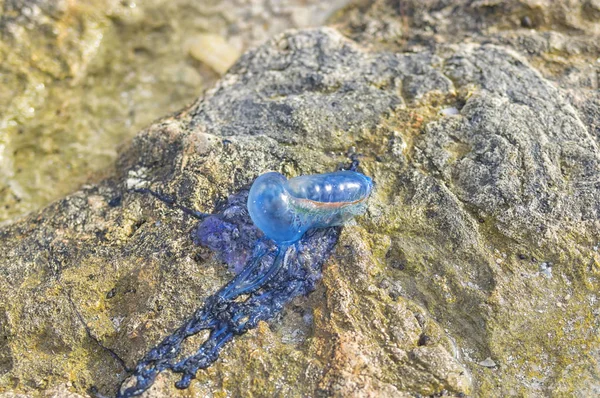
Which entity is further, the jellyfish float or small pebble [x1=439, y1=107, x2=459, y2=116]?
small pebble [x1=439, y1=107, x2=459, y2=116]

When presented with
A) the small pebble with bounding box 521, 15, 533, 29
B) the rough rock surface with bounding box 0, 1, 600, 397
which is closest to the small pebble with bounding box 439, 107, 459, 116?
the rough rock surface with bounding box 0, 1, 600, 397

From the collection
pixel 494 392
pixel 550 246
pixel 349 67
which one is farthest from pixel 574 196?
pixel 349 67

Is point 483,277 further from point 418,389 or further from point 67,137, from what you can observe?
point 67,137

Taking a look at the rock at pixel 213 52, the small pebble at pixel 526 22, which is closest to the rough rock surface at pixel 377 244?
the small pebble at pixel 526 22

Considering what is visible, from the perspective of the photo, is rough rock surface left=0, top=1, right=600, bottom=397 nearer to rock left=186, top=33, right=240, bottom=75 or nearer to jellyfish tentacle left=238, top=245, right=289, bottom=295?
jellyfish tentacle left=238, top=245, right=289, bottom=295

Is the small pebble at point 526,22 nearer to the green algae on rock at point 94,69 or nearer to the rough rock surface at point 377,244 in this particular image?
the rough rock surface at point 377,244

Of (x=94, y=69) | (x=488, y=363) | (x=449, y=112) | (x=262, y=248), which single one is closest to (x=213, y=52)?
(x=94, y=69)

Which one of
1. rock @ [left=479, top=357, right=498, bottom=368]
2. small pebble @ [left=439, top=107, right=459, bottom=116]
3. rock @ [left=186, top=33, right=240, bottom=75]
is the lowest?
rock @ [left=479, top=357, right=498, bottom=368]
